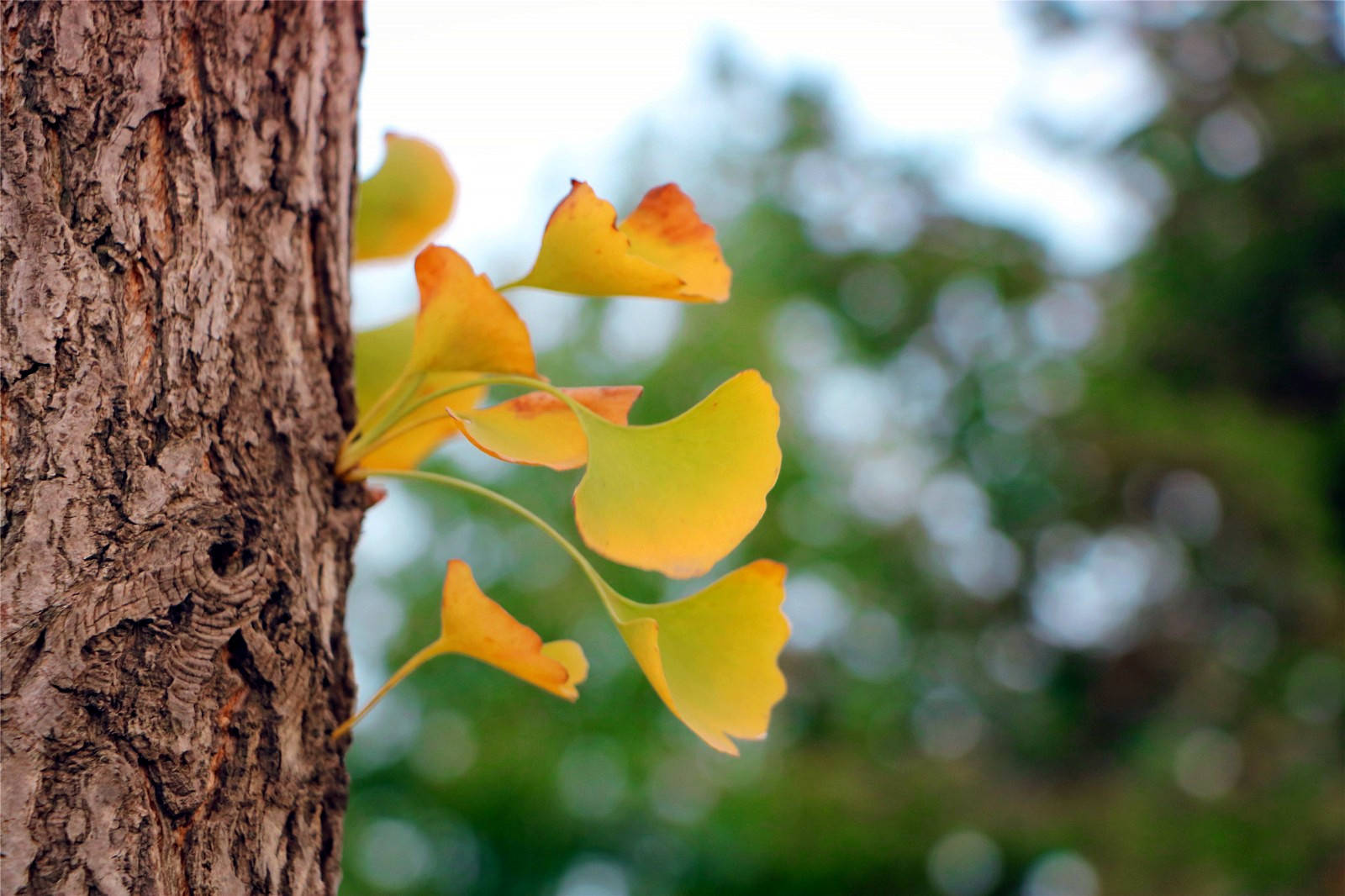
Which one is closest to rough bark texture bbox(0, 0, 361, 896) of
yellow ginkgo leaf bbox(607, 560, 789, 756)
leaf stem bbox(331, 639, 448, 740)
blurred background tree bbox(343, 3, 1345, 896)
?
leaf stem bbox(331, 639, 448, 740)

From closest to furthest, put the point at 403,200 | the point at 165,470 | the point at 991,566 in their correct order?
the point at 165,470 < the point at 403,200 < the point at 991,566

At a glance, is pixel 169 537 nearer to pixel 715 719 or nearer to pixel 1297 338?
pixel 715 719

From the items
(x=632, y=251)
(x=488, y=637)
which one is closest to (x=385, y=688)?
(x=488, y=637)

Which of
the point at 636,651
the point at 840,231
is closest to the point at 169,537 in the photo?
the point at 636,651

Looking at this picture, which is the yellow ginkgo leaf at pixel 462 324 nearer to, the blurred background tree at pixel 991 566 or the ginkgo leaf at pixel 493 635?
the ginkgo leaf at pixel 493 635

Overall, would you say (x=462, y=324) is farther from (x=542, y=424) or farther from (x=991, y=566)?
(x=991, y=566)
